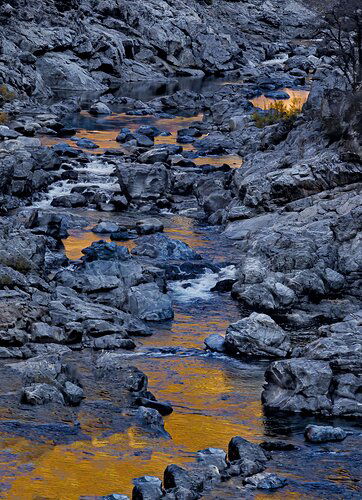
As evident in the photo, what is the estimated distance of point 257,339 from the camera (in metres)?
21.2

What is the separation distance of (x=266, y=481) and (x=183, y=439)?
94.0 inches

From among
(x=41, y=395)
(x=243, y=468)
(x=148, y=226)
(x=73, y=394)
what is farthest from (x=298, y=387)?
(x=148, y=226)

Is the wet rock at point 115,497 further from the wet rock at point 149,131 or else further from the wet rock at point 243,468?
the wet rock at point 149,131

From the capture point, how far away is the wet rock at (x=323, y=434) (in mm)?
16750

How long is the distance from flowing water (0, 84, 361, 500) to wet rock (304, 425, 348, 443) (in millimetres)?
181

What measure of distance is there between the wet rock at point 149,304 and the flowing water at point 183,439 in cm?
34

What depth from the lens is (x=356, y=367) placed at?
1942 cm

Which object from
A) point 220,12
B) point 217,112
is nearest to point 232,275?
point 217,112

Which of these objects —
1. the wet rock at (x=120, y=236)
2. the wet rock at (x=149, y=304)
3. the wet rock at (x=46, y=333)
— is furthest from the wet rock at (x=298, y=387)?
the wet rock at (x=120, y=236)

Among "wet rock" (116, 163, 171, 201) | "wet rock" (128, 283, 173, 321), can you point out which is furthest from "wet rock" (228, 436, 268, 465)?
"wet rock" (116, 163, 171, 201)

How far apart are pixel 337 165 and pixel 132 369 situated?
13.6 m

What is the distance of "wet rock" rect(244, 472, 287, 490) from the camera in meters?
14.6

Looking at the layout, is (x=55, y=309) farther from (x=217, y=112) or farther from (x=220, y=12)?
(x=220, y=12)

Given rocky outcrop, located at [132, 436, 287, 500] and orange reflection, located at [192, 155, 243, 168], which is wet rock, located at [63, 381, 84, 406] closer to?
rocky outcrop, located at [132, 436, 287, 500]
